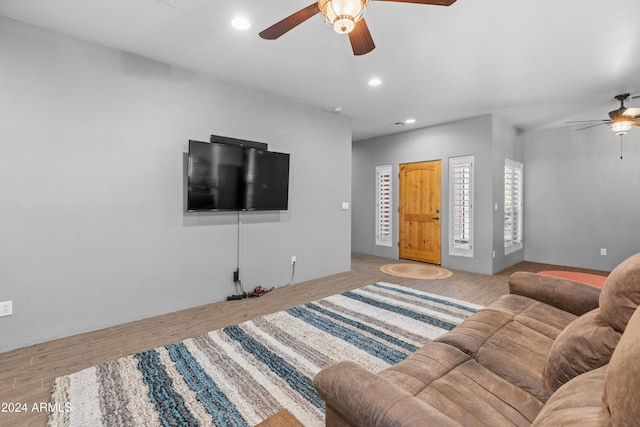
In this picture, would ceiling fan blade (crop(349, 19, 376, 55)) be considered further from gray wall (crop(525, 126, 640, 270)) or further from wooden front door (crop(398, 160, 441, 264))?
gray wall (crop(525, 126, 640, 270))

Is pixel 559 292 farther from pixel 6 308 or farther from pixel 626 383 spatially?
pixel 6 308

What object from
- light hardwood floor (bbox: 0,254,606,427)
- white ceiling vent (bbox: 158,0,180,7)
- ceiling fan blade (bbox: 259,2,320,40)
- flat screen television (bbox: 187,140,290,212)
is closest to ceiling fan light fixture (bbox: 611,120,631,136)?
light hardwood floor (bbox: 0,254,606,427)

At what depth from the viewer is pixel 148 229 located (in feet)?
10.2

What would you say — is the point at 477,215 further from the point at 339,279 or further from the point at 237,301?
the point at 237,301

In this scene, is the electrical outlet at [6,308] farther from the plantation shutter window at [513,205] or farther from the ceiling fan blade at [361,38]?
the plantation shutter window at [513,205]

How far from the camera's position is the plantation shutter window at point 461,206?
5.25 metres

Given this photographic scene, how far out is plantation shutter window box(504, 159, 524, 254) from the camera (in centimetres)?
549

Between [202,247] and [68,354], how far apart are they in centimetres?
148

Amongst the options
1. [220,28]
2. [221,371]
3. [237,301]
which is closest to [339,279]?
[237,301]

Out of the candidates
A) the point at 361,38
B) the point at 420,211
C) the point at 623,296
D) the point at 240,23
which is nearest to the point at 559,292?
the point at 623,296

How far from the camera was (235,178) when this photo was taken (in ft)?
11.7

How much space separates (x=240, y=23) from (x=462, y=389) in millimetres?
2916

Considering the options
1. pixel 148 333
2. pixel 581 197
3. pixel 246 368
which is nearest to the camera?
pixel 246 368

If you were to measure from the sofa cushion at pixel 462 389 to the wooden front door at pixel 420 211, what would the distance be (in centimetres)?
465
